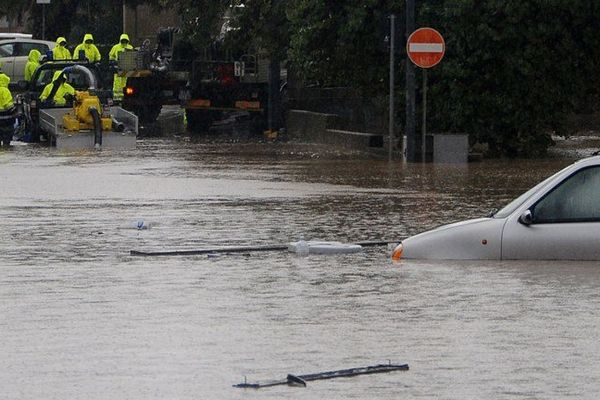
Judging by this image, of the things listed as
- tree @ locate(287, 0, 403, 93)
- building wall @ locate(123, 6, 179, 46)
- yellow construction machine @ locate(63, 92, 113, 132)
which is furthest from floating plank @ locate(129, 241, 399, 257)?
building wall @ locate(123, 6, 179, 46)

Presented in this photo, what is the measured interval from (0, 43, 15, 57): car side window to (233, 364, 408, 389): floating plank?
145 ft

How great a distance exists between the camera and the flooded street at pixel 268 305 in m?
9.82

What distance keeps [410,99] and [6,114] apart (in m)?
10.4

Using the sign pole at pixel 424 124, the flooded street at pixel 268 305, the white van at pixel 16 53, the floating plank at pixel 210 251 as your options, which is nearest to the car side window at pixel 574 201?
the flooded street at pixel 268 305

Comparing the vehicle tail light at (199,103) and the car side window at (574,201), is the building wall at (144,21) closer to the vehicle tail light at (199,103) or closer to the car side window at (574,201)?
the vehicle tail light at (199,103)

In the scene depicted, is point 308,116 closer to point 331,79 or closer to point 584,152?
point 331,79

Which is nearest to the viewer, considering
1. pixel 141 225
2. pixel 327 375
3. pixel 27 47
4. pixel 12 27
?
pixel 327 375

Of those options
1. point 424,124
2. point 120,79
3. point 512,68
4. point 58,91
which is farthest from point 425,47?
point 120,79

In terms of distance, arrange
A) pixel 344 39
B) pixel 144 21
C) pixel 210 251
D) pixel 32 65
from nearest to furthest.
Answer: pixel 210 251
pixel 344 39
pixel 32 65
pixel 144 21

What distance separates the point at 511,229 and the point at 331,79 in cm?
2212

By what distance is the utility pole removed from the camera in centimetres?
3250

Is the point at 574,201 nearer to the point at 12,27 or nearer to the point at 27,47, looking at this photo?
the point at 27,47

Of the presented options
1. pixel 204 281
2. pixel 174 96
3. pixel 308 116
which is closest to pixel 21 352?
pixel 204 281

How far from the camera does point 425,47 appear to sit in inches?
1249
